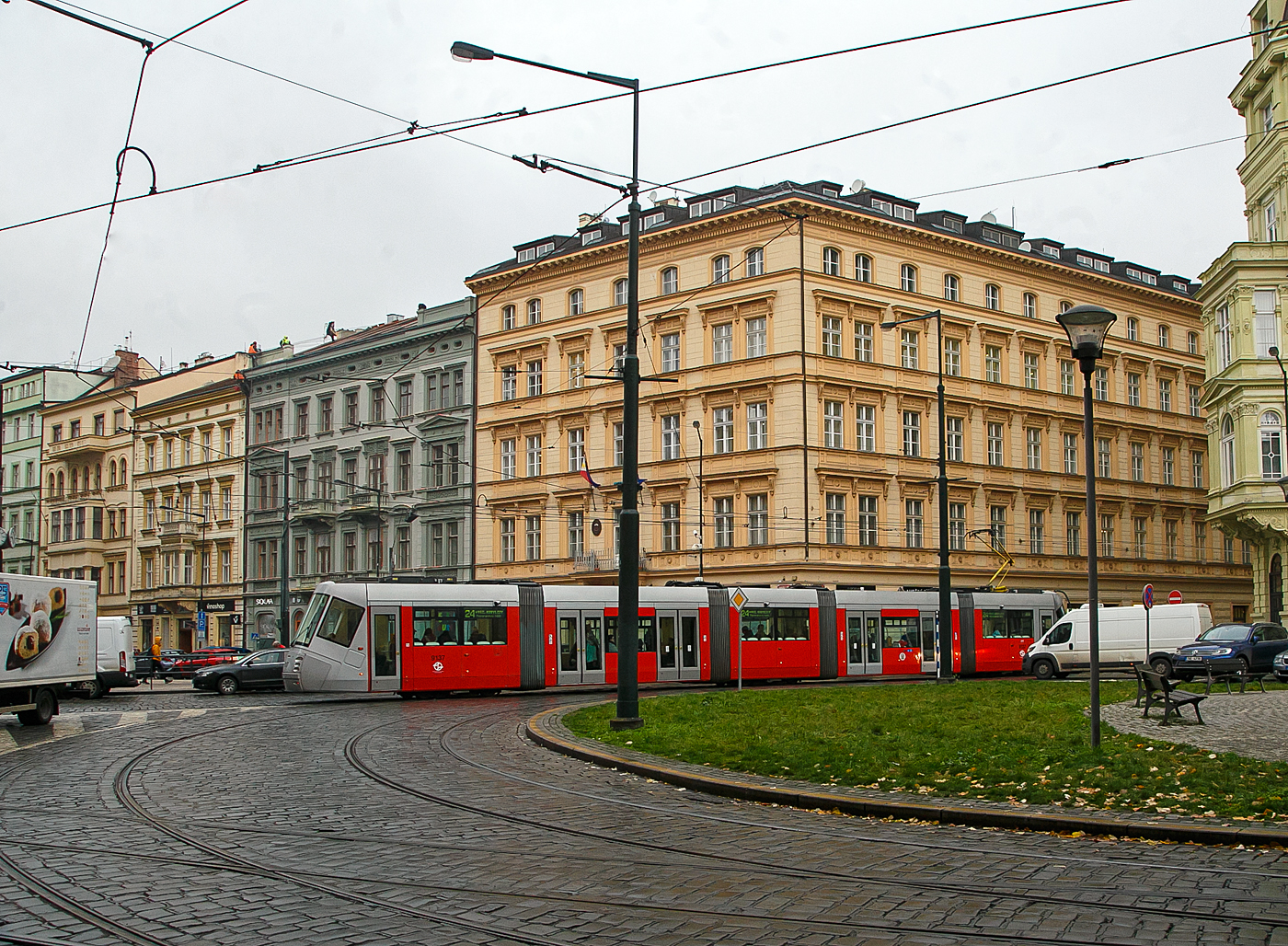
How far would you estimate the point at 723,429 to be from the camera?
5078cm

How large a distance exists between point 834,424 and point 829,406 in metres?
0.71

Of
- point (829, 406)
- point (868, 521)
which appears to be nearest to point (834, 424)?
point (829, 406)

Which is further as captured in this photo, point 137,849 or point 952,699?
point 952,699

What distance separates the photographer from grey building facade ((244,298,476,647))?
59156 mm

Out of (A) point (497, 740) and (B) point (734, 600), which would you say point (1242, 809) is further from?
(B) point (734, 600)

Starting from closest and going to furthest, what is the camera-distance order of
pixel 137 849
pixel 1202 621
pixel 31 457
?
pixel 137 849, pixel 1202 621, pixel 31 457

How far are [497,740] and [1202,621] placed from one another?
25.6 meters

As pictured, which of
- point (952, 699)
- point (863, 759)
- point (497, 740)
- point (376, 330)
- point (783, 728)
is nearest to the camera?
point (863, 759)

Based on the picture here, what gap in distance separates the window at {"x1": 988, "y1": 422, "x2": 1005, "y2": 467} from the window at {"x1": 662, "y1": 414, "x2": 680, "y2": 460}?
12.9 metres

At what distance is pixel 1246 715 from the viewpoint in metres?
18.2

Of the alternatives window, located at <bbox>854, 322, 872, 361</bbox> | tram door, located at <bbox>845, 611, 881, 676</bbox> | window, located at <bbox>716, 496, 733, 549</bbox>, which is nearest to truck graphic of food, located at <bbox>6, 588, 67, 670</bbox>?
tram door, located at <bbox>845, 611, 881, 676</bbox>

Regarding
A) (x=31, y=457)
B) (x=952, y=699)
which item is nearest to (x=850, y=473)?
(x=952, y=699)

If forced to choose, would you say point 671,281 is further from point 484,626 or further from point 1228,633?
point 1228,633

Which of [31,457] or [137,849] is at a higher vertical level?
[31,457]
